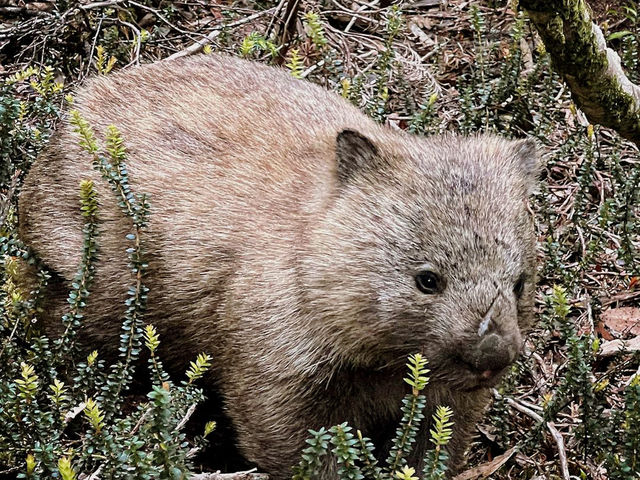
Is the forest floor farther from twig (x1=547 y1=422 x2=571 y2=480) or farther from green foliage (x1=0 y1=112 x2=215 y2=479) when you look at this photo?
green foliage (x1=0 y1=112 x2=215 y2=479)

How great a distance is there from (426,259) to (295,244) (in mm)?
714

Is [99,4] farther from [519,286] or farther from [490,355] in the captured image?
[490,355]

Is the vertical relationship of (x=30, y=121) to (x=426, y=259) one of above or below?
below

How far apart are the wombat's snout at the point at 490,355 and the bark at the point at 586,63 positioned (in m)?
1.26

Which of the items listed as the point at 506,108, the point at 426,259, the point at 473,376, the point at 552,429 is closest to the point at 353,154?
the point at 426,259

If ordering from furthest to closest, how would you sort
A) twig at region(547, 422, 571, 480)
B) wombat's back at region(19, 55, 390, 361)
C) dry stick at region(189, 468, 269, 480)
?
wombat's back at region(19, 55, 390, 361) → twig at region(547, 422, 571, 480) → dry stick at region(189, 468, 269, 480)

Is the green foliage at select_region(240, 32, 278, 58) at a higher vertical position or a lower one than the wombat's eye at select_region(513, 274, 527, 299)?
lower

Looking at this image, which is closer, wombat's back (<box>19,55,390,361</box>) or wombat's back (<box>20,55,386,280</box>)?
wombat's back (<box>19,55,390,361</box>)

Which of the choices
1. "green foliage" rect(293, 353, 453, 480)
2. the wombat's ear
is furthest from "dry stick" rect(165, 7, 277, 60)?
"green foliage" rect(293, 353, 453, 480)

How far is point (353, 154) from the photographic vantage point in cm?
440

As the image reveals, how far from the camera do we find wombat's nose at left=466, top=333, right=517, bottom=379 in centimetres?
380

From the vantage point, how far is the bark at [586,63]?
4.03 metres

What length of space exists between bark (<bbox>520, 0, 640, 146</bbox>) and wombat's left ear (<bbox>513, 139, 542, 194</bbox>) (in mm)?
299

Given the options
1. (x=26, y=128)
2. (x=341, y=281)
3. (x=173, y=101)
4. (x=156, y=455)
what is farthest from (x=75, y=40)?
(x=156, y=455)
